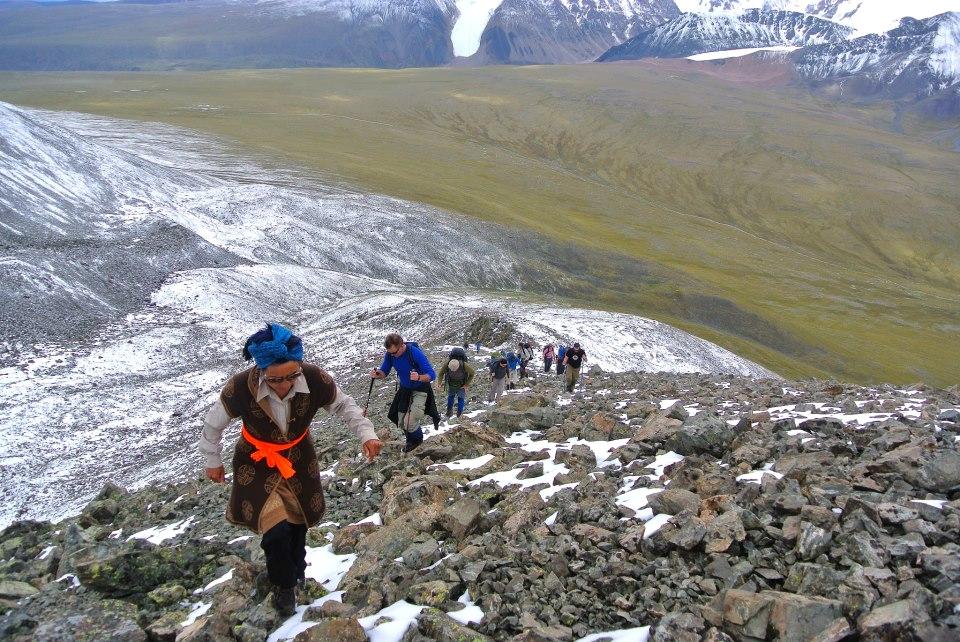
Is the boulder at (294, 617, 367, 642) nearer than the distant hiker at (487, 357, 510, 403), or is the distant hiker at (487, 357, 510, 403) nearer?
the boulder at (294, 617, 367, 642)

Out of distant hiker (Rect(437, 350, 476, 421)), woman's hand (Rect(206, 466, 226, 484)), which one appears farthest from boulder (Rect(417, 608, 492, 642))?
distant hiker (Rect(437, 350, 476, 421))

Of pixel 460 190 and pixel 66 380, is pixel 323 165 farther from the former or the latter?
pixel 66 380

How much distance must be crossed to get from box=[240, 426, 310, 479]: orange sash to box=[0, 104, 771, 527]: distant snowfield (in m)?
14.9

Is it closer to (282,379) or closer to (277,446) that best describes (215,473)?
(277,446)

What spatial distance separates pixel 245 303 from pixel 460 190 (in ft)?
240

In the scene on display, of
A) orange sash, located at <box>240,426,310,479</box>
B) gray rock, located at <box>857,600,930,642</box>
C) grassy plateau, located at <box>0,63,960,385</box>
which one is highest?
orange sash, located at <box>240,426,310,479</box>

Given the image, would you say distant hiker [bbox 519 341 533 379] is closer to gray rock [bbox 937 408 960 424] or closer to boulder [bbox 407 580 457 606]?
gray rock [bbox 937 408 960 424]

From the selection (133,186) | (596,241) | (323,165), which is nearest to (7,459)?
(133,186)

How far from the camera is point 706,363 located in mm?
42000

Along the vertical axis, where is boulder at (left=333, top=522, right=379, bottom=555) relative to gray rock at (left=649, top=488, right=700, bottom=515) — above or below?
below

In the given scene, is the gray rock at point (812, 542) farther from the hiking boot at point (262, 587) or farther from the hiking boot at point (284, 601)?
the hiking boot at point (262, 587)

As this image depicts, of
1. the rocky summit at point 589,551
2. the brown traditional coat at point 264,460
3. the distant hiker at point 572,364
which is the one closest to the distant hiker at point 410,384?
the rocky summit at point 589,551

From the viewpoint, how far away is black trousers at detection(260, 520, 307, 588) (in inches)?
264

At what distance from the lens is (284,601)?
6863 mm
